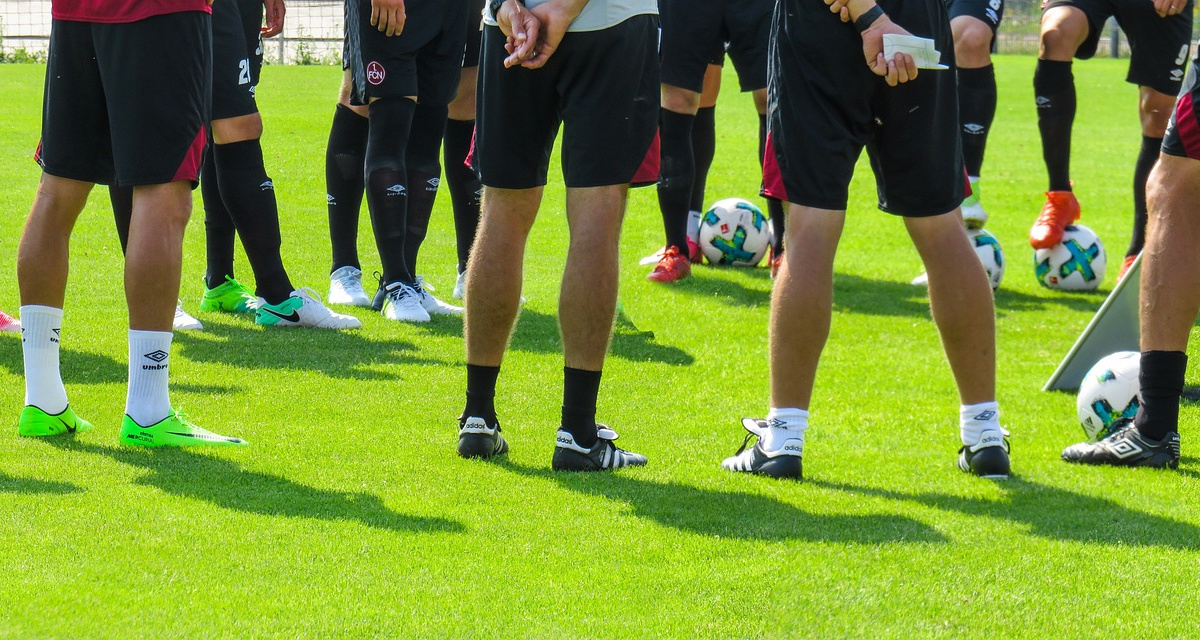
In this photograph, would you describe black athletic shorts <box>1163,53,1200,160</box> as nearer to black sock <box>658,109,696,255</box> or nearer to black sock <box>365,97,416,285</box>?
black sock <box>365,97,416,285</box>

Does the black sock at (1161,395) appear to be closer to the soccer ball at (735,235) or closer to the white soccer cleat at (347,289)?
the white soccer cleat at (347,289)

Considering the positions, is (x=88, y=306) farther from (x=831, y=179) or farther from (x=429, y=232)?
(x=831, y=179)

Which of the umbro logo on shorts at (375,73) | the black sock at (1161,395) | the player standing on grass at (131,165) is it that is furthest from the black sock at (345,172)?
the black sock at (1161,395)

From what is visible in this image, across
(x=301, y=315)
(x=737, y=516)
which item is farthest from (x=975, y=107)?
(x=737, y=516)

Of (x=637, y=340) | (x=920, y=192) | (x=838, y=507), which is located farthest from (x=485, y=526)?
(x=637, y=340)

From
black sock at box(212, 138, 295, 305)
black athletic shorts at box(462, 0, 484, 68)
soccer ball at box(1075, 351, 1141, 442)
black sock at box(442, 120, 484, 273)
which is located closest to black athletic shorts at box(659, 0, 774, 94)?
black athletic shorts at box(462, 0, 484, 68)

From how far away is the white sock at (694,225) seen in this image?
804 centimetres

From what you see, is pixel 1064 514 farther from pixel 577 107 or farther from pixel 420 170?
pixel 420 170

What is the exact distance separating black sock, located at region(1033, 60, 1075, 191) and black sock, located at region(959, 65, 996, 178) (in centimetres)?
26

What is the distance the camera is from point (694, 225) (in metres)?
8.11

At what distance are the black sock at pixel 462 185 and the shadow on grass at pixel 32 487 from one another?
10.6 feet

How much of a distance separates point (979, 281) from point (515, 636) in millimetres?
1833

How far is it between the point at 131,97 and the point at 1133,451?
293 cm

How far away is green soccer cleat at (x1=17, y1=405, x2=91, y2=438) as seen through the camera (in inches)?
154
